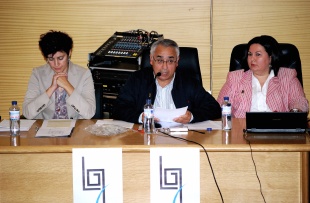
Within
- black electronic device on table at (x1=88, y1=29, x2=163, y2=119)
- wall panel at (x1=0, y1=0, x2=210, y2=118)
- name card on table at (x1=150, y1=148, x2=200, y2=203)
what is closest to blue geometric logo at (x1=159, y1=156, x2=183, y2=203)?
name card on table at (x1=150, y1=148, x2=200, y2=203)

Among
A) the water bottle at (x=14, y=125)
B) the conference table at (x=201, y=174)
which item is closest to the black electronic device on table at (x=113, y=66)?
the water bottle at (x=14, y=125)

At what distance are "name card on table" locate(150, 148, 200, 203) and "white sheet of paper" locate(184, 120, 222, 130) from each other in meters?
0.38

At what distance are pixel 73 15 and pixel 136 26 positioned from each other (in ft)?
1.72

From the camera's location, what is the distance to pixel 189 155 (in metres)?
2.25

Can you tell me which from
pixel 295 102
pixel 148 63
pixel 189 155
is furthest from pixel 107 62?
pixel 189 155

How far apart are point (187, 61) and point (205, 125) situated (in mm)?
573

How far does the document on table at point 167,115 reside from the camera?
8.73ft

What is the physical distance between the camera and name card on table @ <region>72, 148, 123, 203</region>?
2260 mm

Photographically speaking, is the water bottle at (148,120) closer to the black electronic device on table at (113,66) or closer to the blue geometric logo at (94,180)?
the blue geometric logo at (94,180)

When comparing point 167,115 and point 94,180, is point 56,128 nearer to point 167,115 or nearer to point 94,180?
point 94,180

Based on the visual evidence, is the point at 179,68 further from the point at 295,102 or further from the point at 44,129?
the point at 44,129

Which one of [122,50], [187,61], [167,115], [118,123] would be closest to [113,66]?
[122,50]

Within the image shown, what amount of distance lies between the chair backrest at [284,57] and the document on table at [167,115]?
28.9 inches

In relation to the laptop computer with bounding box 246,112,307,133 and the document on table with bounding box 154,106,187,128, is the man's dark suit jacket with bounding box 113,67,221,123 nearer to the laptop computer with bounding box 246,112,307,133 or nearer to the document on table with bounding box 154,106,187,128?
the document on table with bounding box 154,106,187,128
